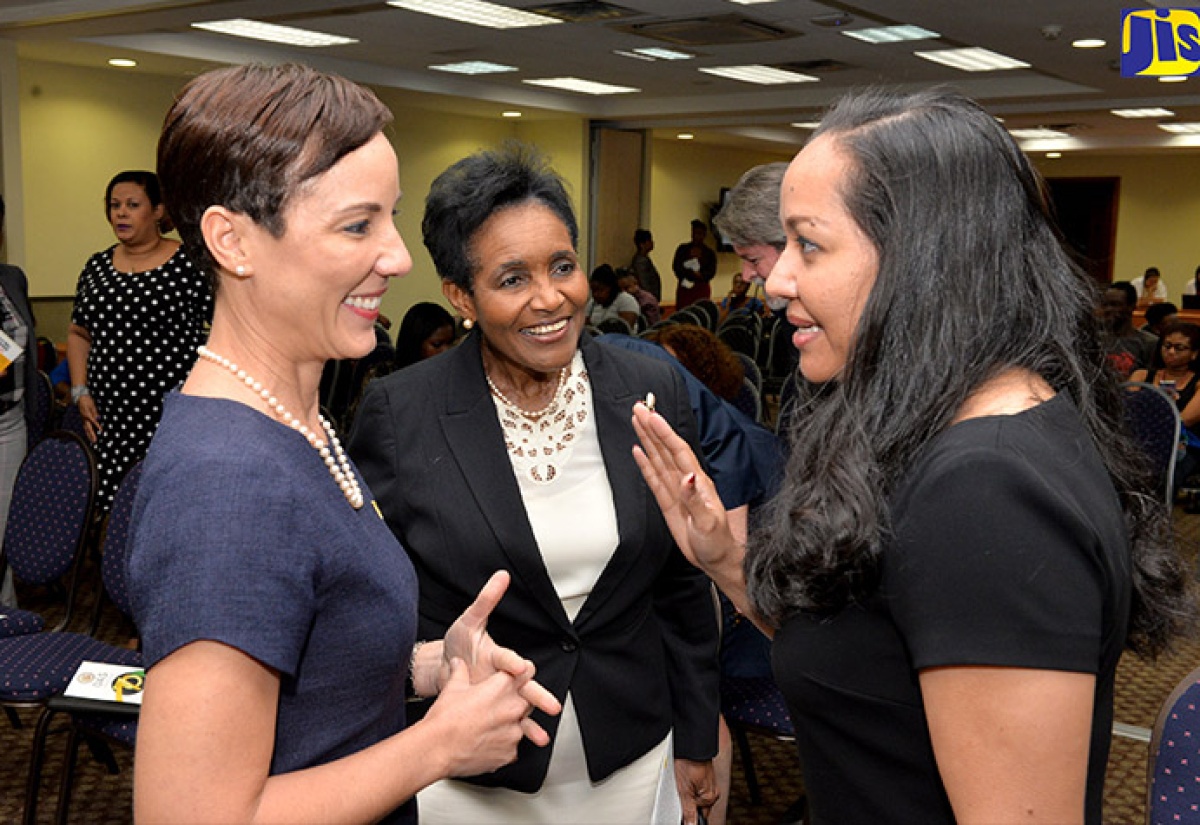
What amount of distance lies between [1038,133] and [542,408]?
58.0 feet

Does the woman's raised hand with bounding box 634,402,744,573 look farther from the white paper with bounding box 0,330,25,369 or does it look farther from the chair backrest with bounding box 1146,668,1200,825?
the white paper with bounding box 0,330,25,369

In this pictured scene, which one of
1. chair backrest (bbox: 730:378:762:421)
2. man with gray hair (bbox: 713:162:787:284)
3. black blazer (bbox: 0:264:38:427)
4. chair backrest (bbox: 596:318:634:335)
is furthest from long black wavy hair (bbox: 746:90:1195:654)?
chair backrest (bbox: 596:318:634:335)

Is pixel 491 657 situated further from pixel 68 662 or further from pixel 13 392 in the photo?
pixel 13 392

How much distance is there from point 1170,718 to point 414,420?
1291mm

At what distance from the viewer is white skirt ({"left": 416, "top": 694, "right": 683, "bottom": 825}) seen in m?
1.83

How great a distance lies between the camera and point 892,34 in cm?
884

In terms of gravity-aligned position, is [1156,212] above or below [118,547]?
above

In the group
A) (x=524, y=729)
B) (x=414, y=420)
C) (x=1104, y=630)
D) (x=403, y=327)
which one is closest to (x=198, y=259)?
(x=524, y=729)

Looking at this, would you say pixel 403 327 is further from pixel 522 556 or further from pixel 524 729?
pixel 524 729

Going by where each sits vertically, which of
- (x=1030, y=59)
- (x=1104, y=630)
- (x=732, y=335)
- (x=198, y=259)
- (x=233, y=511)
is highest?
(x=1030, y=59)

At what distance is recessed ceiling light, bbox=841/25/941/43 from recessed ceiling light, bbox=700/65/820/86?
2061 millimetres

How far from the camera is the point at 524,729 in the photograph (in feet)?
3.98

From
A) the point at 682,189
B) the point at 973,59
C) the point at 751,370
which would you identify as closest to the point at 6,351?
the point at 751,370

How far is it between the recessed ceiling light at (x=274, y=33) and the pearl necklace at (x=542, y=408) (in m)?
8.12
